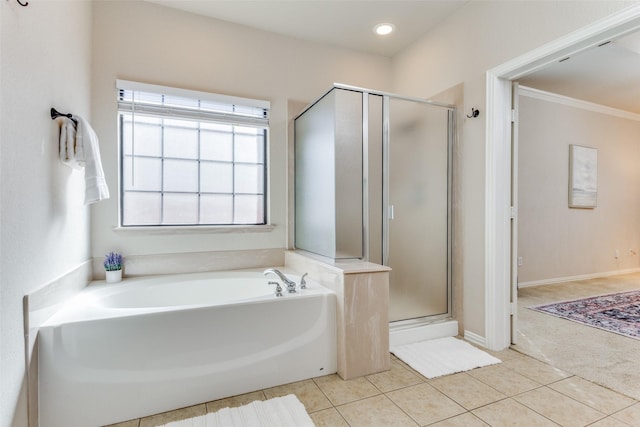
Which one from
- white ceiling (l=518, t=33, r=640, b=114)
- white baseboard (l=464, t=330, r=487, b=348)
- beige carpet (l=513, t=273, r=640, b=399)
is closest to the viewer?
beige carpet (l=513, t=273, r=640, b=399)

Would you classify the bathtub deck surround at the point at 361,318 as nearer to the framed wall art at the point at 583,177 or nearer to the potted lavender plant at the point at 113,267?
the potted lavender plant at the point at 113,267

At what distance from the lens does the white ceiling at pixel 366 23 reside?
2.58m

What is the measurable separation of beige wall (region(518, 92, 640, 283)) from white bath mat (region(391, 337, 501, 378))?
2302mm

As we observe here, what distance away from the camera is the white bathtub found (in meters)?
1.51

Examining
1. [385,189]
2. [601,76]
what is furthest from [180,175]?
[601,76]

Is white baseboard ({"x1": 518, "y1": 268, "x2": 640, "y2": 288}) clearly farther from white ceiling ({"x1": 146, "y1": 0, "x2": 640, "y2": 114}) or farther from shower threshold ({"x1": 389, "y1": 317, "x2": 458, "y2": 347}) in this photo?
white ceiling ({"x1": 146, "y1": 0, "x2": 640, "y2": 114})

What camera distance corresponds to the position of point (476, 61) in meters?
2.48

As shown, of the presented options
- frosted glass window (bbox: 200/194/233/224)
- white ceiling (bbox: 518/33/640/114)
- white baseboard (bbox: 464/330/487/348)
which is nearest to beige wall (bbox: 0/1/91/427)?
frosted glass window (bbox: 200/194/233/224)

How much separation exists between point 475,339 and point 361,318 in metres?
1.09

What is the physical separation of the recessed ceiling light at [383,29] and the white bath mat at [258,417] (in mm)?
2998

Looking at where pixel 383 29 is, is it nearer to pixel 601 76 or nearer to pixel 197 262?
pixel 197 262

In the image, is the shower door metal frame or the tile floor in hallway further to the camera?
the shower door metal frame

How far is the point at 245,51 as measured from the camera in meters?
2.87

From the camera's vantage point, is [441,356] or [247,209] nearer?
[441,356]
